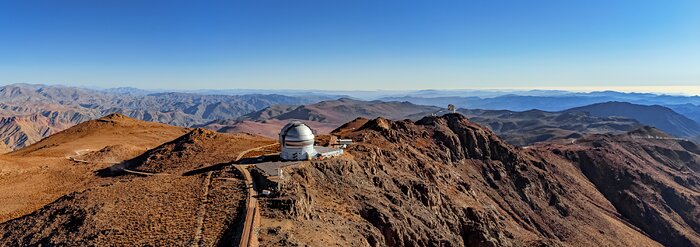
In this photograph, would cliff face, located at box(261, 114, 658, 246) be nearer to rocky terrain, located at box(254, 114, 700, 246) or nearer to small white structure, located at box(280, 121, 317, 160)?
rocky terrain, located at box(254, 114, 700, 246)

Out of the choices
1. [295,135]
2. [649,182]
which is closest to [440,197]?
[295,135]

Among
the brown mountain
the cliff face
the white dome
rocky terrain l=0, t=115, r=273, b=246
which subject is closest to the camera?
rocky terrain l=0, t=115, r=273, b=246

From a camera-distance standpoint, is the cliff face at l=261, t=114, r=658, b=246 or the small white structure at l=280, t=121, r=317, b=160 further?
the small white structure at l=280, t=121, r=317, b=160

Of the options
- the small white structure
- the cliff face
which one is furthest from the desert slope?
the cliff face

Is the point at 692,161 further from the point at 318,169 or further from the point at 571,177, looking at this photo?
the point at 318,169

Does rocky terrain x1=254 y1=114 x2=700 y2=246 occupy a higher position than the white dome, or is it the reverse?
the white dome

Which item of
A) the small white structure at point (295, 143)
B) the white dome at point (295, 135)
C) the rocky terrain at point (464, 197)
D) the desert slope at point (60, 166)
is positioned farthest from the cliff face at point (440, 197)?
the desert slope at point (60, 166)
